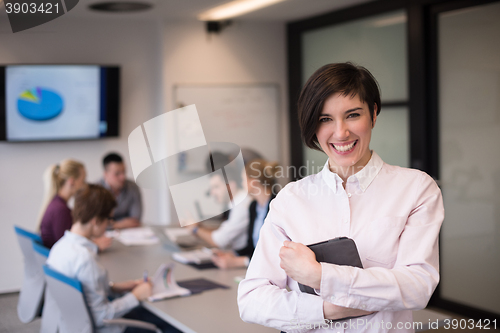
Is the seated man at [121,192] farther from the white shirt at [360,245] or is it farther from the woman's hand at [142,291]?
the white shirt at [360,245]

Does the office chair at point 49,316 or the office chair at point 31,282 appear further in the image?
the office chair at point 31,282

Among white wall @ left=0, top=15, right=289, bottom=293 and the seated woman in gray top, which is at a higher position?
white wall @ left=0, top=15, right=289, bottom=293

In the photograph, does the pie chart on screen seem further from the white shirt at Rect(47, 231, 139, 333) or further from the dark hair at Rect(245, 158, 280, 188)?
the white shirt at Rect(47, 231, 139, 333)

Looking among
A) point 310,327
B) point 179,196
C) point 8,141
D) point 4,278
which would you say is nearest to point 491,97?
point 179,196

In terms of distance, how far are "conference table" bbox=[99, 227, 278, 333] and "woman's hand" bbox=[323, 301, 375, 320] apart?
85cm

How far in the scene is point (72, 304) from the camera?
89.0 inches

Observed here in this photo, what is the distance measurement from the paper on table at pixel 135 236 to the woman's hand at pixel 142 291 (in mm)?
1351

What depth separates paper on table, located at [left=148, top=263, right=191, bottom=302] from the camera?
8.08 feet

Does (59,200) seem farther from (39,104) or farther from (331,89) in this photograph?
(331,89)

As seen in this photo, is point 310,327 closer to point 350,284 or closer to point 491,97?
point 350,284

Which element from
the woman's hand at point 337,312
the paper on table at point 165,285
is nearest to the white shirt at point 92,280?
the paper on table at point 165,285

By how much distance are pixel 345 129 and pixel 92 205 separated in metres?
1.75

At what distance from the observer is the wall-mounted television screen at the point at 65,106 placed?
174 inches

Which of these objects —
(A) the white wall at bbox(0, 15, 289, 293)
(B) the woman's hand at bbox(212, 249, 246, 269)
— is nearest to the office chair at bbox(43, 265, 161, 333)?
(B) the woman's hand at bbox(212, 249, 246, 269)
